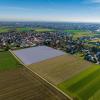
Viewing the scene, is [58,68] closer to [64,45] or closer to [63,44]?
[64,45]

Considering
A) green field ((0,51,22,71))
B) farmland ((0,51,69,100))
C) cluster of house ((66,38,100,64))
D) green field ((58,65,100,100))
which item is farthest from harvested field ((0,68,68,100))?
cluster of house ((66,38,100,64))

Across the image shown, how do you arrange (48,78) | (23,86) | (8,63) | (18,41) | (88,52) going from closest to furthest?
(23,86) → (48,78) → (8,63) → (88,52) → (18,41)

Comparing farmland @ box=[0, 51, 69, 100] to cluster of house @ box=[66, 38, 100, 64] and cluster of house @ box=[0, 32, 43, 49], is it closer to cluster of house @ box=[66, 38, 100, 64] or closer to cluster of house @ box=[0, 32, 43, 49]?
cluster of house @ box=[66, 38, 100, 64]

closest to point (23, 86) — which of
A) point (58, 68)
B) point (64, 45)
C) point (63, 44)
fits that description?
point (58, 68)

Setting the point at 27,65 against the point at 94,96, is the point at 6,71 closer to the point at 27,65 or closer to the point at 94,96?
the point at 27,65

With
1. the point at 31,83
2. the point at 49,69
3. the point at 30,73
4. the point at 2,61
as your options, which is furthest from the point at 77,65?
the point at 2,61

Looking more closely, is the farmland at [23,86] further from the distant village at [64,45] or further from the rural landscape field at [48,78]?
the distant village at [64,45]
